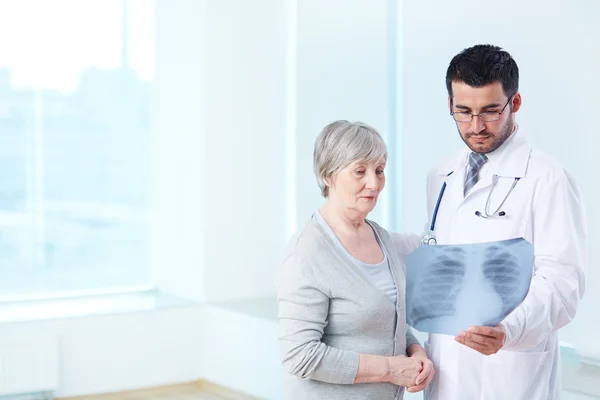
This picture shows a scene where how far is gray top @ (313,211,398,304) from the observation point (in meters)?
1.97

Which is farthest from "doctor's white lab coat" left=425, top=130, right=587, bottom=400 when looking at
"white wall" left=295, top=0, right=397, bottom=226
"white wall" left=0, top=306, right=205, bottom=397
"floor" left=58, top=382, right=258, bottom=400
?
"white wall" left=0, top=306, right=205, bottom=397

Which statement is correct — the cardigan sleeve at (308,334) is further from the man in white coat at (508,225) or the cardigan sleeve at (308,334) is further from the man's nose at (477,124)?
the man's nose at (477,124)

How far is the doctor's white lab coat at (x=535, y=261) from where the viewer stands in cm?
179

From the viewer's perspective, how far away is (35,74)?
15.1 ft

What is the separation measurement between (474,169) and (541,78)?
1310 millimetres

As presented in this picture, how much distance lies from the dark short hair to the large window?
328 centimetres

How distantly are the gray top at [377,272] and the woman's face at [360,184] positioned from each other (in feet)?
0.27

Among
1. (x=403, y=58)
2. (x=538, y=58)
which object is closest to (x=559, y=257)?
(x=538, y=58)

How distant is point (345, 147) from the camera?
1958 millimetres

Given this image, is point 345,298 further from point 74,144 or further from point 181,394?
point 74,144

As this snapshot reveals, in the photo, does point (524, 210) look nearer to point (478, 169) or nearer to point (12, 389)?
point (478, 169)

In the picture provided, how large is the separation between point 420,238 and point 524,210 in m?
0.41

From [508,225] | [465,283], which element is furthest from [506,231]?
[465,283]

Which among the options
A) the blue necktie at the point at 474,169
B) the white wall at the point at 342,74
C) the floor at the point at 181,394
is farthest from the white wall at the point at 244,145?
the blue necktie at the point at 474,169
